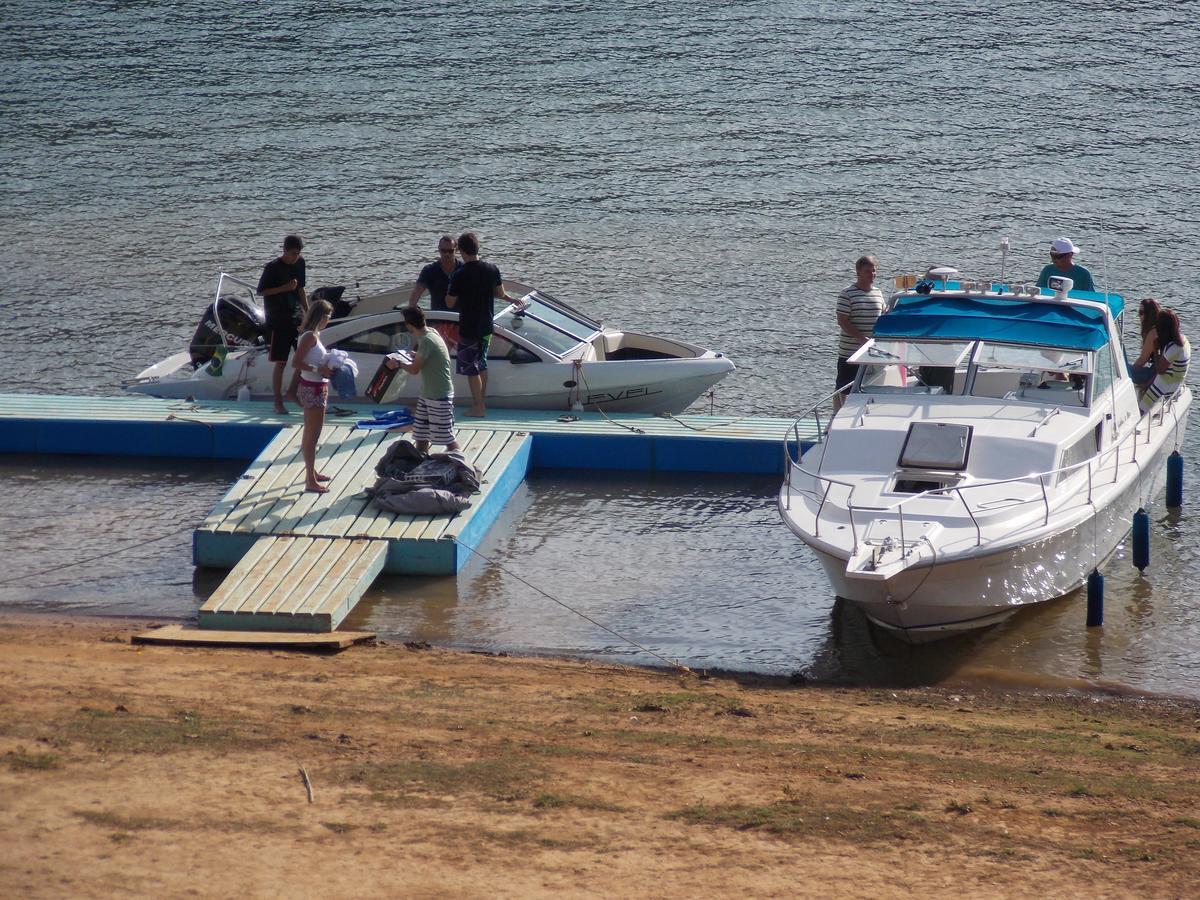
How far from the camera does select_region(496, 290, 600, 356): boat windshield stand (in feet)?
53.3

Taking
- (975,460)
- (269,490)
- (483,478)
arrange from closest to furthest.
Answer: (975,460) → (269,490) → (483,478)

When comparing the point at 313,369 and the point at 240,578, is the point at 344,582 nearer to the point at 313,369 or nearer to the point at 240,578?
the point at 240,578

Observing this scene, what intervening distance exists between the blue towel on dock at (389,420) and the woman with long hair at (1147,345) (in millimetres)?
7337

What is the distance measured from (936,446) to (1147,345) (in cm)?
452

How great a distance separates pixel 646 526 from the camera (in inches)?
555

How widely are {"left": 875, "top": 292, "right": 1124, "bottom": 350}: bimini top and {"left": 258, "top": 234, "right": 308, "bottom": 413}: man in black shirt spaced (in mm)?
6036

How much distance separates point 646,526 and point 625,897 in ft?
24.4

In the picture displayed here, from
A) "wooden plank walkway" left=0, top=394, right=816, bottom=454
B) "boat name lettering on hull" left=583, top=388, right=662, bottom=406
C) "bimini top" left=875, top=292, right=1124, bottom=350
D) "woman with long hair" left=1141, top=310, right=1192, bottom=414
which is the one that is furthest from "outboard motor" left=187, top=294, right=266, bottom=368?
"woman with long hair" left=1141, top=310, right=1192, bottom=414

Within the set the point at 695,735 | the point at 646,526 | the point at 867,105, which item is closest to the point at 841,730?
the point at 695,735

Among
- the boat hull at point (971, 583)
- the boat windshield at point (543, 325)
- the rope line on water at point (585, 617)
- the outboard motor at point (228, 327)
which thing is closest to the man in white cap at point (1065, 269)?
the boat hull at point (971, 583)

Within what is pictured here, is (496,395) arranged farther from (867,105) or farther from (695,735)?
(867,105)

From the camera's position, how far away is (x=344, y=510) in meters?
13.4

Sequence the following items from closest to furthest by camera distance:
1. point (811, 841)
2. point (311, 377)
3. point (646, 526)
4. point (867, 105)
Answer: point (811, 841), point (311, 377), point (646, 526), point (867, 105)

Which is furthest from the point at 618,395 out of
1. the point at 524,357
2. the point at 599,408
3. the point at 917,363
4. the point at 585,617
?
the point at 585,617
